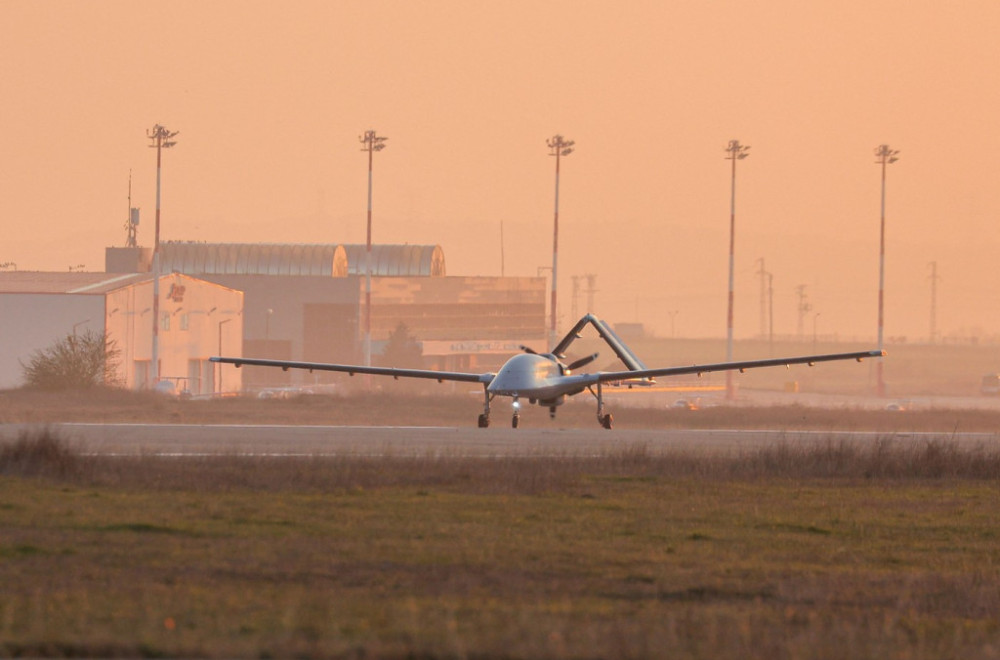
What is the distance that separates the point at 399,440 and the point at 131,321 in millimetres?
66315

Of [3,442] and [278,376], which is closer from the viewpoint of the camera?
[3,442]

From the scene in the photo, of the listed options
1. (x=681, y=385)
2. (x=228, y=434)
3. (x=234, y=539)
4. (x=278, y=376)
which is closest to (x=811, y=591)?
(x=234, y=539)

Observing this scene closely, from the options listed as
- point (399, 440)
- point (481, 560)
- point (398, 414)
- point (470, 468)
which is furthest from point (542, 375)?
point (481, 560)

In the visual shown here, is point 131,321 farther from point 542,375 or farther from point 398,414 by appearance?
point 542,375

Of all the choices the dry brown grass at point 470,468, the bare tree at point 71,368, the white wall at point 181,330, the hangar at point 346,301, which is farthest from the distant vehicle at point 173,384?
the dry brown grass at point 470,468

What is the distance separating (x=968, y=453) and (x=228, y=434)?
21.7 metres

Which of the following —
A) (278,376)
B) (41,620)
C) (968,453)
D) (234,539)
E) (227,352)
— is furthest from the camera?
(278,376)

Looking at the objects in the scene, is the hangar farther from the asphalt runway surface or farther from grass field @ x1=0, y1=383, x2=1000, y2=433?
the asphalt runway surface

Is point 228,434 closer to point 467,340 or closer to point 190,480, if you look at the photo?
point 190,480

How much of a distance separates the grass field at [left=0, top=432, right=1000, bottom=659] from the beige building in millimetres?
71148

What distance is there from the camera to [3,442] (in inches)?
1273

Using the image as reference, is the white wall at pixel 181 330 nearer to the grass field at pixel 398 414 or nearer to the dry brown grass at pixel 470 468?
the grass field at pixel 398 414

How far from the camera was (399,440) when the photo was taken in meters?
42.8

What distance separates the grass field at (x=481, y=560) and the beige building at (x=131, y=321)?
7115 cm
